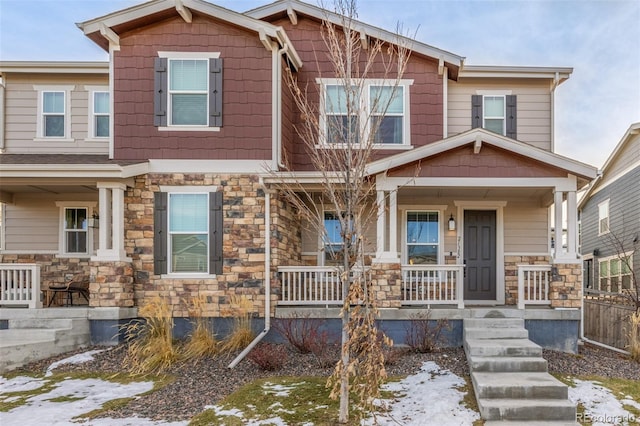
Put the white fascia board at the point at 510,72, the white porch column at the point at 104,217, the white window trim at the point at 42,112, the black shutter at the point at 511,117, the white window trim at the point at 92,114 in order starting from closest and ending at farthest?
the white porch column at the point at 104,217 → the white fascia board at the point at 510,72 → the black shutter at the point at 511,117 → the white window trim at the point at 92,114 → the white window trim at the point at 42,112

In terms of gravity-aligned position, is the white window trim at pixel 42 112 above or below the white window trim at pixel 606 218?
above

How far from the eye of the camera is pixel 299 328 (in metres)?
8.44

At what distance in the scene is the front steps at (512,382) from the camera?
523 centimetres

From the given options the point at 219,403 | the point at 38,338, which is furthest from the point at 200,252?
the point at 219,403

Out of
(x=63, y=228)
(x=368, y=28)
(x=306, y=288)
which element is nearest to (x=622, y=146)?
(x=368, y=28)

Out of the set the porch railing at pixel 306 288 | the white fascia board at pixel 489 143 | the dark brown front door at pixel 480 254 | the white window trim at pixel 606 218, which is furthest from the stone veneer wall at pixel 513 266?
the white window trim at pixel 606 218

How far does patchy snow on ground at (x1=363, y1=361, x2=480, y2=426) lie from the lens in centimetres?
513

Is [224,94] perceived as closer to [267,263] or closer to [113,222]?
[113,222]

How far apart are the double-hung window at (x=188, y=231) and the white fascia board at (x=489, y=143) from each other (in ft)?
10.6

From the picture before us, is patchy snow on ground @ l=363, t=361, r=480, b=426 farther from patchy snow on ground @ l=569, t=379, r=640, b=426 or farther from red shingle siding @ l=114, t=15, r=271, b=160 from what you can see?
red shingle siding @ l=114, t=15, r=271, b=160

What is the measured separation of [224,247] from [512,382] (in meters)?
5.50

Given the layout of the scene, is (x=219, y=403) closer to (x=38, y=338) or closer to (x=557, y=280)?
(x=38, y=338)

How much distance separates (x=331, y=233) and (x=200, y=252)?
3.15m

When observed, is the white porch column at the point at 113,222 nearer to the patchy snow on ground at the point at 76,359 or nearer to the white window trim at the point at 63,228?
the patchy snow on ground at the point at 76,359
